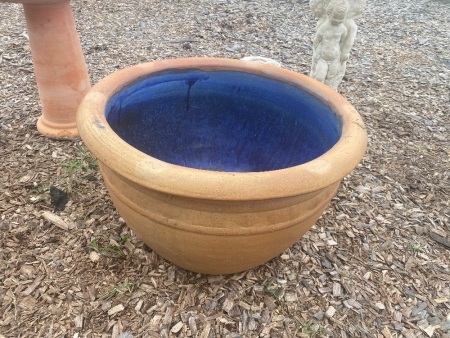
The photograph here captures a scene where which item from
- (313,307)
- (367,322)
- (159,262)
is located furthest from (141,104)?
(367,322)

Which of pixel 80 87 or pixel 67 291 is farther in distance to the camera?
pixel 80 87

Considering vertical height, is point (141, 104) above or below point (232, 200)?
below

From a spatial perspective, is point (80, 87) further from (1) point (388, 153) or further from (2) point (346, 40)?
(1) point (388, 153)

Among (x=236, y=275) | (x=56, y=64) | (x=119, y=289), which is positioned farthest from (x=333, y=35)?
(x=119, y=289)

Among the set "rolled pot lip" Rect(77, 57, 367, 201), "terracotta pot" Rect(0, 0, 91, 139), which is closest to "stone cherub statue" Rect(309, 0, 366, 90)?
"rolled pot lip" Rect(77, 57, 367, 201)

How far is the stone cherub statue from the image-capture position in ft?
7.55

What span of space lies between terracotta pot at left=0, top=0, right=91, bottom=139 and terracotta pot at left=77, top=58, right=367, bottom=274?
2.84 ft

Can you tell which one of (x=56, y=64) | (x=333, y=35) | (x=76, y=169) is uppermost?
(x=333, y=35)

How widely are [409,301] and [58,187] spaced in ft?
6.05

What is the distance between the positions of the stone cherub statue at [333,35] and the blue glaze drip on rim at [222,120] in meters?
0.68

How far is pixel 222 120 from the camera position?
217cm

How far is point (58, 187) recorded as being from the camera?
2262 mm

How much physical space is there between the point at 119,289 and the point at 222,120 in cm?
96

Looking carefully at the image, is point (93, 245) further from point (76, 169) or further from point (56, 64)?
point (56, 64)
